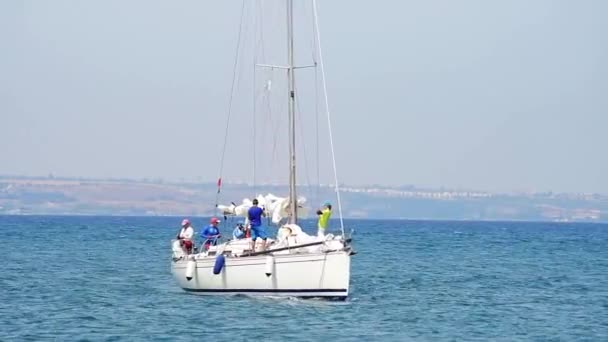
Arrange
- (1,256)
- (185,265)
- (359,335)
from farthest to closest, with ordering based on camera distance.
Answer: (1,256), (185,265), (359,335)

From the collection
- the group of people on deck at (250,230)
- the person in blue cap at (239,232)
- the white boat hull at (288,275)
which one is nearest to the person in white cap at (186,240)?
the group of people on deck at (250,230)

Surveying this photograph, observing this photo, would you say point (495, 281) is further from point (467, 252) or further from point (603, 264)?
point (467, 252)

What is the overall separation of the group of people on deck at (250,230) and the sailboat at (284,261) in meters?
0.38

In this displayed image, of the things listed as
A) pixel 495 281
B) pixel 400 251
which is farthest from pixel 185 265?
pixel 400 251

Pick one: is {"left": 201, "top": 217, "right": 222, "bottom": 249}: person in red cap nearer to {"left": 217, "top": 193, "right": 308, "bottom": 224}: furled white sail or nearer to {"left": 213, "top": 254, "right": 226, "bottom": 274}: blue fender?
{"left": 217, "top": 193, "right": 308, "bottom": 224}: furled white sail

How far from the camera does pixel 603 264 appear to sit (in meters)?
79.6

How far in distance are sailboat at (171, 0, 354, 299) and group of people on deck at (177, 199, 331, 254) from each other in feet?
1.25

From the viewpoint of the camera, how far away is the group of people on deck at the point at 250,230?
144 ft

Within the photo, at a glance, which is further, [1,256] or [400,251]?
[400,251]

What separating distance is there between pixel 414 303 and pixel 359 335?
402 inches

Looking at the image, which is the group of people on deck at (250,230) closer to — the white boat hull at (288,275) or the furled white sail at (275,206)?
the furled white sail at (275,206)

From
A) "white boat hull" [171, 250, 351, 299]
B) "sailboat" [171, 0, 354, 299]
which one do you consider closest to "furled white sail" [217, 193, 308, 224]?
"sailboat" [171, 0, 354, 299]

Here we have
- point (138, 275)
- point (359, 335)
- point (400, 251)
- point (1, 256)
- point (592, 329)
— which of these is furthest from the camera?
point (400, 251)

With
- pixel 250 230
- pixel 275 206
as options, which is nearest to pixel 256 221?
pixel 250 230
